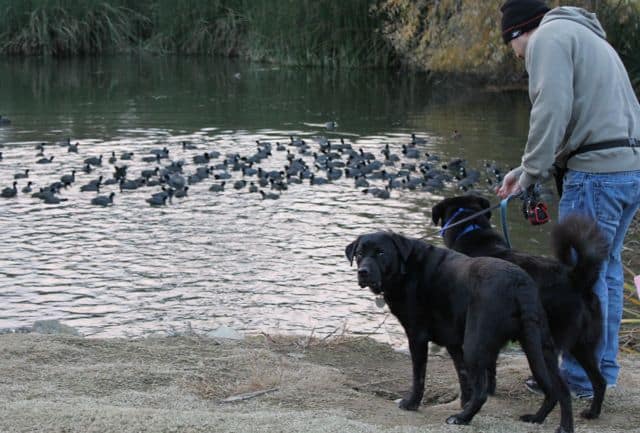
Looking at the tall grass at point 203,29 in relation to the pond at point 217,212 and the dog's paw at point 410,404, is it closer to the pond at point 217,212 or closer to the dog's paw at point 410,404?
the pond at point 217,212

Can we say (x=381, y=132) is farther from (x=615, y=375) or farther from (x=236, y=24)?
(x=236, y=24)

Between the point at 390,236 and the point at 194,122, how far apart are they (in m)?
18.0

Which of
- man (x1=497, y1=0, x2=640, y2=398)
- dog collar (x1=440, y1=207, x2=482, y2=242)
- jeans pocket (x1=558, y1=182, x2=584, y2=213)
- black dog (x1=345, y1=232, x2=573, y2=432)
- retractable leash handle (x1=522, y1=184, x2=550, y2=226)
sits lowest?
black dog (x1=345, y1=232, x2=573, y2=432)

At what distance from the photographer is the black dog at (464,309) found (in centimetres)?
517

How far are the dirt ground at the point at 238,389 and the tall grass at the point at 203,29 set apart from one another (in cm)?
2670

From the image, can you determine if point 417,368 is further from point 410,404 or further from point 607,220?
point 607,220

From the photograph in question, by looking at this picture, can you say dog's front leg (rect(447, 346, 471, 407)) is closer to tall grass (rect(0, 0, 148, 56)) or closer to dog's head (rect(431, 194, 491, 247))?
dog's head (rect(431, 194, 491, 247))

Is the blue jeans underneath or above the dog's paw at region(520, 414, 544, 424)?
above

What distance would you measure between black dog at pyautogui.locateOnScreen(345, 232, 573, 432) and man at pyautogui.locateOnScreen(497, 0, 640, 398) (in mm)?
661

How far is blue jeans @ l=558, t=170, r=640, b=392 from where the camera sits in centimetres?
571

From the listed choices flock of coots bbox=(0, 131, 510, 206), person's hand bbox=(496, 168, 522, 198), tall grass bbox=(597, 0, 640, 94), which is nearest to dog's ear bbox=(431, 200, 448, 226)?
person's hand bbox=(496, 168, 522, 198)

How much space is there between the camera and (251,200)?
49.8 ft

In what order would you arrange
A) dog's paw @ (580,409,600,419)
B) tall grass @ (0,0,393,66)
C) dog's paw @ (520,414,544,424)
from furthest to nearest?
tall grass @ (0,0,393,66) < dog's paw @ (580,409,600,419) < dog's paw @ (520,414,544,424)

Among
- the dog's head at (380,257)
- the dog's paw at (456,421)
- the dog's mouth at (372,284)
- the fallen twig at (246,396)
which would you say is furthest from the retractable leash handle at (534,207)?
the fallen twig at (246,396)
